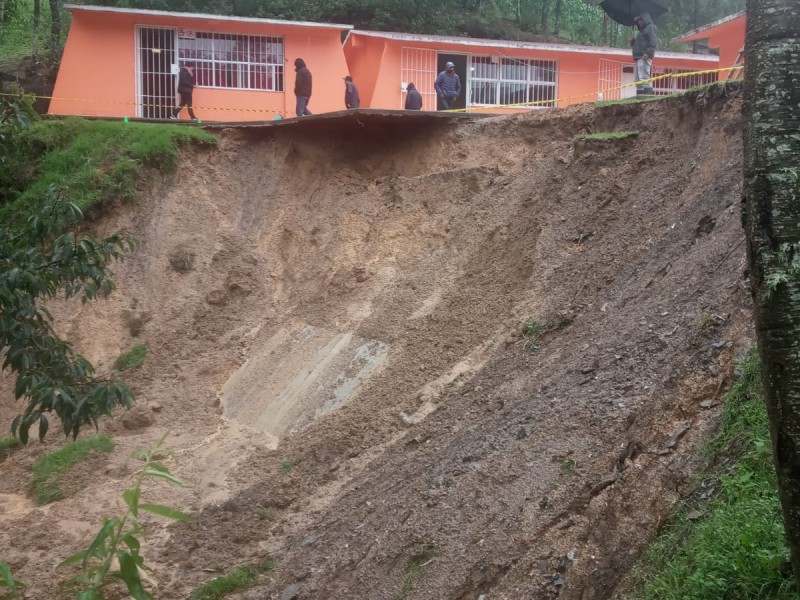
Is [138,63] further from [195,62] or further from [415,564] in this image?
[415,564]

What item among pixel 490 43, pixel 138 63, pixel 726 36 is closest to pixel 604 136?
Answer: pixel 490 43

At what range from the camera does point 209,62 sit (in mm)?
17500

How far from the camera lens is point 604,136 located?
10.6 meters

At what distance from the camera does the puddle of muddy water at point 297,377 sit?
31.0 ft

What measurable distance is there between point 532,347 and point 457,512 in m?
2.58

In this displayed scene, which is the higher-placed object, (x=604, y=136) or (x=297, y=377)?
(x=604, y=136)

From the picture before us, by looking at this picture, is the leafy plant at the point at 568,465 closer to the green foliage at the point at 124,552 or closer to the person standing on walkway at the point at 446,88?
the green foliage at the point at 124,552

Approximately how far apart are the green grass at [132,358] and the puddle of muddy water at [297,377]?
1479 mm

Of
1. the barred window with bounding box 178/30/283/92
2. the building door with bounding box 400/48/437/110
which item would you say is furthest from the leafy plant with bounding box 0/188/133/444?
the building door with bounding box 400/48/437/110

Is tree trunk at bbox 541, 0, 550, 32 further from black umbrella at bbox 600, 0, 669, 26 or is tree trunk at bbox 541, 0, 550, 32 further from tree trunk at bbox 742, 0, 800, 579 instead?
tree trunk at bbox 742, 0, 800, 579

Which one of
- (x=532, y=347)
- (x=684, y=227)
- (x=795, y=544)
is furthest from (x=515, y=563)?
(x=684, y=227)

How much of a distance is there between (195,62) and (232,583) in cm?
1332

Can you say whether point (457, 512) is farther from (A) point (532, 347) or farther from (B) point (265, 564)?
(A) point (532, 347)

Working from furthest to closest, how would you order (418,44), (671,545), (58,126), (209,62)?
(418,44)
(209,62)
(58,126)
(671,545)
